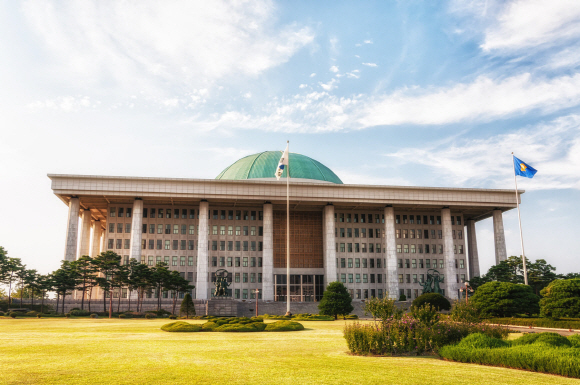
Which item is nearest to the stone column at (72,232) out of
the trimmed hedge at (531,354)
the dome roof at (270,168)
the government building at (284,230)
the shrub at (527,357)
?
the government building at (284,230)

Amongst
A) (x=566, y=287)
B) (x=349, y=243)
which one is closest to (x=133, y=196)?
(x=349, y=243)

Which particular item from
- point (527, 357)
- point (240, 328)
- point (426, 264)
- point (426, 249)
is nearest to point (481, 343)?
point (527, 357)

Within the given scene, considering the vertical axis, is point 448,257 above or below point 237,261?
above

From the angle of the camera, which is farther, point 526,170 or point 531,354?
point 526,170

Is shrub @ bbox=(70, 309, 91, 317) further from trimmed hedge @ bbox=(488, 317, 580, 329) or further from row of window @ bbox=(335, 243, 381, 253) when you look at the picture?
trimmed hedge @ bbox=(488, 317, 580, 329)

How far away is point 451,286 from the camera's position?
264ft

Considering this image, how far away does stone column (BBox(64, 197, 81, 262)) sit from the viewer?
71.1 metres

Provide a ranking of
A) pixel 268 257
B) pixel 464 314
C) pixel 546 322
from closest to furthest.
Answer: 1. pixel 464 314
2. pixel 546 322
3. pixel 268 257

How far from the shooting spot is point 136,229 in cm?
7494

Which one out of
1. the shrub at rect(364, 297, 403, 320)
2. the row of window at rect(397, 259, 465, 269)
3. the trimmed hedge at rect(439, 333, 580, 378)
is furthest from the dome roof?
the trimmed hedge at rect(439, 333, 580, 378)

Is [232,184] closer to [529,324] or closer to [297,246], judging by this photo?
[297,246]

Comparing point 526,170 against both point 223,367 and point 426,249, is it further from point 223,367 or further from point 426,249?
point 223,367

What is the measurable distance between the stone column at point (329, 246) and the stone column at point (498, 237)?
2915cm

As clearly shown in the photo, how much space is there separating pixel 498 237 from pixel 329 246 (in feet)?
99.6
